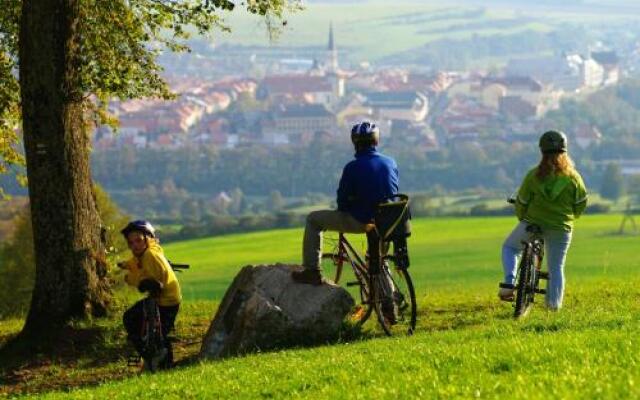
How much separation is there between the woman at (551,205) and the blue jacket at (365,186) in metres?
1.62

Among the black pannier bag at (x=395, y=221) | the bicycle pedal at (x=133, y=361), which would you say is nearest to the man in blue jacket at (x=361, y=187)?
the black pannier bag at (x=395, y=221)

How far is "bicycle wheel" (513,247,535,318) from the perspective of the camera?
40.2 ft

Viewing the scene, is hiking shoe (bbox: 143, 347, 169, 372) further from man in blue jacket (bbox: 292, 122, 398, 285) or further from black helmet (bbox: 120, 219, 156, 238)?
man in blue jacket (bbox: 292, 122, 398, 285)

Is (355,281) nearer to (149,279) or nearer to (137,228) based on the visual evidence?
(149,279)

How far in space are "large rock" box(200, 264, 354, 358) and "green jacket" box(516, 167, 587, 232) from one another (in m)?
2.09

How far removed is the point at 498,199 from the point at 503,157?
148 feet

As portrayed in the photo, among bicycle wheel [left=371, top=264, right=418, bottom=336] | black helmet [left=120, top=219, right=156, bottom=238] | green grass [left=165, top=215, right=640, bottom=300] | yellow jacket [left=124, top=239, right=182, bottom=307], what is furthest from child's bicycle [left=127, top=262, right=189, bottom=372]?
green grass [left=165, top=215, right=640, bottom=300]

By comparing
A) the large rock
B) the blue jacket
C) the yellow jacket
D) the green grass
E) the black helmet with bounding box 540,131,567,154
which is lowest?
the green grass

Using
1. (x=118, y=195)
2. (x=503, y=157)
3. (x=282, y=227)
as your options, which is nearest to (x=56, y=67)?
(x=282, y=227)

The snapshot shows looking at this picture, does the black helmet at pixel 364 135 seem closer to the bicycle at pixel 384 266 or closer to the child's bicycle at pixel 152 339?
the bicycle at pixel 384 266

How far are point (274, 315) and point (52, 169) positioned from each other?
359cm

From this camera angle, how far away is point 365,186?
11.5 m

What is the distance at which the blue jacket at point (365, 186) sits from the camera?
11508mm

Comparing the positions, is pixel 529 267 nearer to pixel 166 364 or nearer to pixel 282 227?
pixel 166 364
